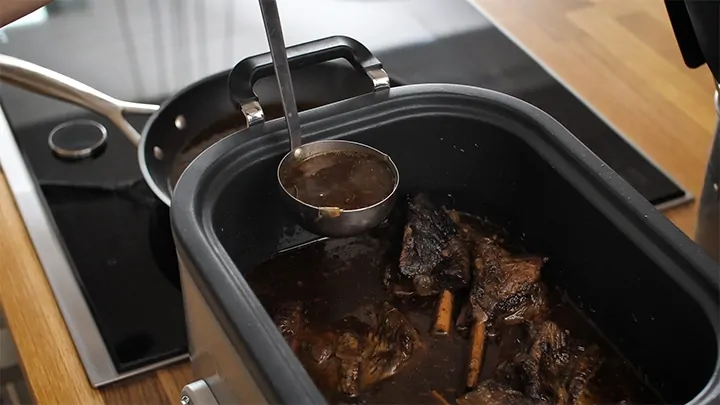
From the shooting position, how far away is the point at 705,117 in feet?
3.69

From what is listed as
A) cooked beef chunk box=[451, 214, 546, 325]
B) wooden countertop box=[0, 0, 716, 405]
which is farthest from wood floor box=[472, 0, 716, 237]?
cooked beef chunk box=[451, 214, 546, 325]

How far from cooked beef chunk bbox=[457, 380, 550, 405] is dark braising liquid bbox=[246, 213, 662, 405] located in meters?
0.03

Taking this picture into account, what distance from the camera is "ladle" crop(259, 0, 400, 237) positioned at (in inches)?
28.5

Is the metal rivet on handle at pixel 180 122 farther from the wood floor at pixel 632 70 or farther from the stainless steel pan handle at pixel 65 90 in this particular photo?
the wood floor at pixel 632 70

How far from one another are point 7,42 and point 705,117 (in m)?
1.02

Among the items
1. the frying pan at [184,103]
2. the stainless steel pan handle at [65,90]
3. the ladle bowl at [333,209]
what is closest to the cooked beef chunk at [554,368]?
the ladle bowl at [333,209]

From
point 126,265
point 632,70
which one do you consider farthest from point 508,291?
point 632,70

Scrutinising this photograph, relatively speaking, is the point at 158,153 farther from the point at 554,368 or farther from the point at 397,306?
the point at 554,368

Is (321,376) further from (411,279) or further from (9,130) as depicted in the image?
(9,130)

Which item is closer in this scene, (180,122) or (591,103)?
(180,122)

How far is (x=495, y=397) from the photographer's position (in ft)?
2.17

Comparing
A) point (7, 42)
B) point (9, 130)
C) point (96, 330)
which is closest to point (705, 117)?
point (96, 330)

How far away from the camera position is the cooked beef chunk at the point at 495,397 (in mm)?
657

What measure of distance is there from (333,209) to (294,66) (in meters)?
0.16
